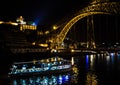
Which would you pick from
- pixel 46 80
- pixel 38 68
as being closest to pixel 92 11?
pixel 38 68

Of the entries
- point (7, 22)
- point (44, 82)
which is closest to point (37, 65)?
point (44, 82)

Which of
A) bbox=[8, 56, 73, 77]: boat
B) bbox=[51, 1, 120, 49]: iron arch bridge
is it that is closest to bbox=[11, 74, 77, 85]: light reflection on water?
bbox=[8, 56, 73, 77]: boat

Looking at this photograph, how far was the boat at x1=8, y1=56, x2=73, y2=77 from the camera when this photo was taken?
38.5 meters

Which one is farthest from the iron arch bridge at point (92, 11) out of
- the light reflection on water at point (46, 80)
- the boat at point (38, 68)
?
the light reflection on water at point (46, 80)

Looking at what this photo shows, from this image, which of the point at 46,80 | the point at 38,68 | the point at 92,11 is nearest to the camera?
the point at 46,80

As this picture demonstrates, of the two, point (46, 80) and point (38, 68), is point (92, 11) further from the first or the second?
point (46, 80)

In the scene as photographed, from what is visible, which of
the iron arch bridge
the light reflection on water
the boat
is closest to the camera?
the light reflection on water

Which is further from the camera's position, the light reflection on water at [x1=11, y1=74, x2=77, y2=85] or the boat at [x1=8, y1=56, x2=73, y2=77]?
the boat at [x1=8, y1=56, x2=73, y2=77]

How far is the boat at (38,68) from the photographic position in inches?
1517

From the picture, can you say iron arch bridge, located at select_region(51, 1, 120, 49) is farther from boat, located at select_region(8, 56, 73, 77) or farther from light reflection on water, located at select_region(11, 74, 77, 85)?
light reflection on water, located at select_region(11, 74, 77, 85)

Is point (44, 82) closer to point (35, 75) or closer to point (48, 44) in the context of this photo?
point (35, 75)

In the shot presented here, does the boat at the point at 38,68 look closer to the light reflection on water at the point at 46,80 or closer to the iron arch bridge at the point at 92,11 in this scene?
the light reflection on water at the point at 46,80

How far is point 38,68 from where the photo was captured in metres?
40.8

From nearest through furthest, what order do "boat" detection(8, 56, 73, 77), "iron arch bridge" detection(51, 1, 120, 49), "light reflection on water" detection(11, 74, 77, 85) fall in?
"light reflection on water" detection(11, 74, 77, 85), "boat" detection(8, 56, 73, 77), "iron arch bridge" detection(51, 1, 120, 49)
